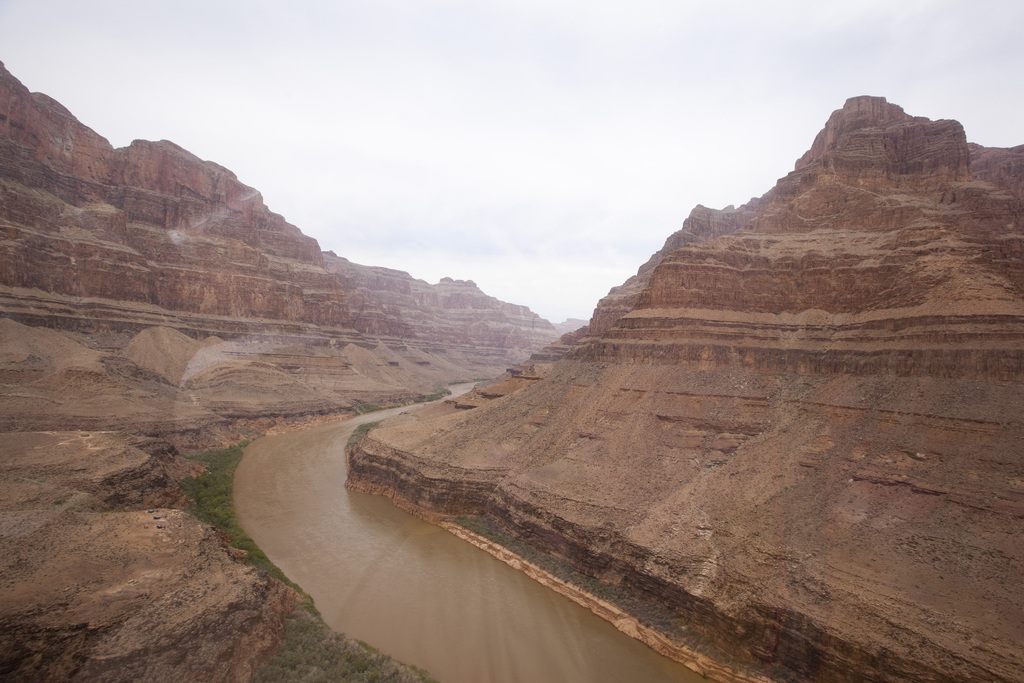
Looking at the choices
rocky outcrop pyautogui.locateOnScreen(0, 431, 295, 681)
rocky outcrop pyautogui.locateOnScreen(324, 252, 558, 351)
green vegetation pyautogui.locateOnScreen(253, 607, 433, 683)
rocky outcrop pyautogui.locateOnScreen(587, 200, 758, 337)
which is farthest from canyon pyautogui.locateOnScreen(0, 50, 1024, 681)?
rocky outcrop pyautogui.locateOnScreen(324, 252, 558, 351)

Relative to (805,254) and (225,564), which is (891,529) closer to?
(805,254)

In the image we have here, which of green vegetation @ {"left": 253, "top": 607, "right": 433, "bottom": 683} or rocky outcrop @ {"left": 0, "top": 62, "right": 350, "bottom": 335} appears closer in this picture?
green vegetation @ {"left": 253, "top": 607, "right": 433, "bottom": 683}

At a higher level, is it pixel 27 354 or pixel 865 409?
pixel 865 409

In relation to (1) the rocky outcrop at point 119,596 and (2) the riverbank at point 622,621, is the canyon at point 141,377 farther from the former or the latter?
(2) the riverbank at point 622,621

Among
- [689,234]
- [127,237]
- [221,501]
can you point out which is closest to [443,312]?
[127,237]

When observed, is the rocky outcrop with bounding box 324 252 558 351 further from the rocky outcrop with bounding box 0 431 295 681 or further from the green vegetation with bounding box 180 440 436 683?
the green vegetation with bounding box 180 440 436 683

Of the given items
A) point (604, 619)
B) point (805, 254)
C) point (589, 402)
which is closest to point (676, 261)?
point (805, 254)
